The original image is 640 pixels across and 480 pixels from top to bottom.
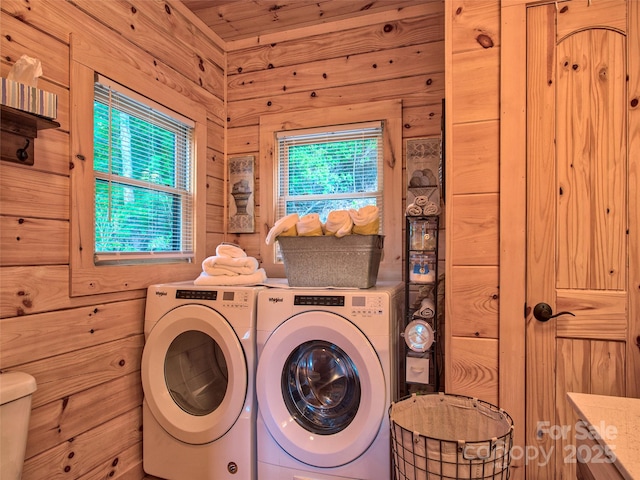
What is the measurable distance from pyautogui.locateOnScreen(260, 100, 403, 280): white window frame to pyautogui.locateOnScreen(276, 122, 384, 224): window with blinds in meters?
0.04

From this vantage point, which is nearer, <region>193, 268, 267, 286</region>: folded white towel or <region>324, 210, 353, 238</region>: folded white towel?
<region>324, 210, 353, 238</region>: folded white towel

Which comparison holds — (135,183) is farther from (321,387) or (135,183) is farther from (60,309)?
(321,387)

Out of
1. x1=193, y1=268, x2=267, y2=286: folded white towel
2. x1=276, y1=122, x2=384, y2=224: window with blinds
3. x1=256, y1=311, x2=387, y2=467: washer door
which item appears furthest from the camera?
x1=276, y1=122, x2=384, y2=224: window with blinds

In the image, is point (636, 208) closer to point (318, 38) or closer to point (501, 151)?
point (501, 151)

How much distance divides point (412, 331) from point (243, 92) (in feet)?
6.48

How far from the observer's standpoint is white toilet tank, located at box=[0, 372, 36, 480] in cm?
112

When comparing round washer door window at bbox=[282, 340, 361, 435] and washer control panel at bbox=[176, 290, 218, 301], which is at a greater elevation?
washer control panel at bbox=[176, 290, 218, 301]

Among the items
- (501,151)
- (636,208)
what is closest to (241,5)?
(501,151)

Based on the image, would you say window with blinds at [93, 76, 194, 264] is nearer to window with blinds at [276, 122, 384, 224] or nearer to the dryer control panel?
the dryer control panel

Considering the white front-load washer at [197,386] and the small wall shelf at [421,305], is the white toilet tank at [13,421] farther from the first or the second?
the small wall shelf at [421,305]

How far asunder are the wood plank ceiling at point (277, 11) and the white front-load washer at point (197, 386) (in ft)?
5.50

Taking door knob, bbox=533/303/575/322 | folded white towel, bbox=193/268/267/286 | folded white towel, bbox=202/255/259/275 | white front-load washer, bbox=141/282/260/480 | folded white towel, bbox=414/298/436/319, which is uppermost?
folded white towel, bbox=202/255/259/275

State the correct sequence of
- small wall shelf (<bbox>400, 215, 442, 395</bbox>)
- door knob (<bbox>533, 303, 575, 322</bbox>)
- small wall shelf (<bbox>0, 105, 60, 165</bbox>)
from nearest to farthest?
small wall shelf (<bbox>0, 105, 60, 165</bbox>) < door knob (<bbox>533, 303, 575, 322</bbox>) < small wall shelf (<bbox>400, 215, 442, 395</bbox>)

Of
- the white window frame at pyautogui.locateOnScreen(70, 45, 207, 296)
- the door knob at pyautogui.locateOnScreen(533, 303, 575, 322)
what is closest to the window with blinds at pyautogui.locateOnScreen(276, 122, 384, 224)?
the white window frame at pyautogui.locateOnScreen(70, 45, 207, 296)
